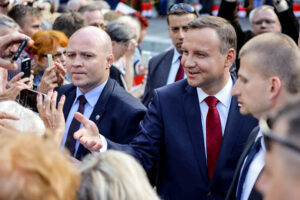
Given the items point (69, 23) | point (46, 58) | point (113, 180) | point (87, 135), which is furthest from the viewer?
point (69, 23)

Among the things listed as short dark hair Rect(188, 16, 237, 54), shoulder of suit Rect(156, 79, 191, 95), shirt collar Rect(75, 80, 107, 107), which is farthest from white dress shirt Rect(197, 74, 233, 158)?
shirt collar Rect(75, 80, 107, 107)

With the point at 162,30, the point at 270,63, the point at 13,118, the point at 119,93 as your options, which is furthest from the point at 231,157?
the point at 162,30

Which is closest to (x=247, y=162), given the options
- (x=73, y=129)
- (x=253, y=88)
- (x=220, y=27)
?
(x=253, y=88)

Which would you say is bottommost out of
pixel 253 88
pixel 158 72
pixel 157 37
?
pixel 157 37

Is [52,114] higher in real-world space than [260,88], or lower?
lower

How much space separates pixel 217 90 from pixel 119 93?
0.83 m

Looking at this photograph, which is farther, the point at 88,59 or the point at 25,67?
the point at 25,67

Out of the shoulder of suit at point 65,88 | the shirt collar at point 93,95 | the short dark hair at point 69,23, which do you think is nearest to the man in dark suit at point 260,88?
the shirt collar at point 93,95

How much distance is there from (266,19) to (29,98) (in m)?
4.16

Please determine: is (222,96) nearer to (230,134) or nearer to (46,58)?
(230,134)

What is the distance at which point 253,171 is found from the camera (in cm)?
264

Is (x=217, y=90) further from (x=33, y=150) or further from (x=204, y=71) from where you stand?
(x=33, y=150)

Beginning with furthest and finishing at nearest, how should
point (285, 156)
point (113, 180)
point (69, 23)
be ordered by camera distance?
point (69, 23)
point (113, 180)
point (285, 156)

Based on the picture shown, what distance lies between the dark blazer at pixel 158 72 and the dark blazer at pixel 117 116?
153 cm
